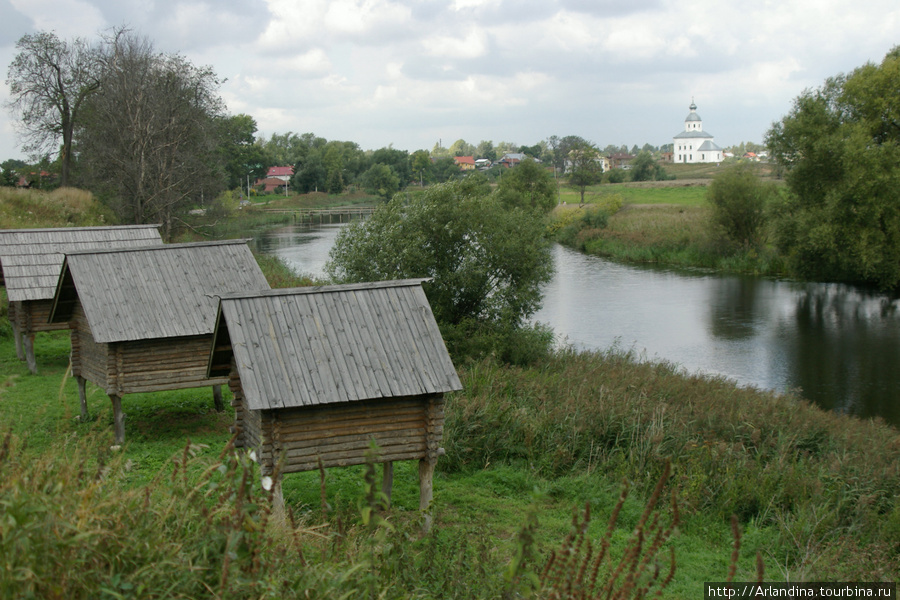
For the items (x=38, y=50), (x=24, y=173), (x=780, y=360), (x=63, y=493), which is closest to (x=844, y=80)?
(x=780, y=360)

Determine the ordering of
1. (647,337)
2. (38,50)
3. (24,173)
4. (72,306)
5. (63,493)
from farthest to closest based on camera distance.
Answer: (24,173) → (38,50) → (647,337) → (72,306) → (63,493)

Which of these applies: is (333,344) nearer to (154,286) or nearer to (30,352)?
(154,286)

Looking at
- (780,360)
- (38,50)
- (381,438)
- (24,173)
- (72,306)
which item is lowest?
(780,360)

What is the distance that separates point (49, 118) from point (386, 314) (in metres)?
42.5

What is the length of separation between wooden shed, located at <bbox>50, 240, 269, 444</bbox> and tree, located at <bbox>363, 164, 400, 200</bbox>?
73457mm

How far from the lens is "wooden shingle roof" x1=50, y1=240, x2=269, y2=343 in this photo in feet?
42.2

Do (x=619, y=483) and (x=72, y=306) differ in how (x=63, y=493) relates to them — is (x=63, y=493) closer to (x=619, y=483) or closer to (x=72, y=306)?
(x=619, y=483)

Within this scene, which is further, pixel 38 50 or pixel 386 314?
pixel 38 50

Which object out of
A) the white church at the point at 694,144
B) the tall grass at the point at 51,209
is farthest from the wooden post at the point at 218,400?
the white church at the point at 694,144

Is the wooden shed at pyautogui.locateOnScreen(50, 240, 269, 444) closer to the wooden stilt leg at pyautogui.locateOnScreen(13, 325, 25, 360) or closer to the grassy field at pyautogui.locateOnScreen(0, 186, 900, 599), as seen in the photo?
the grassy field at pyautogui.locateOnScreen(0, 186, 900, 599)

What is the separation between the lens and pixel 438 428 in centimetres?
959

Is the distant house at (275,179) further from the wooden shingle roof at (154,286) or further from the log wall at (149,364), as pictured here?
the log wall at (149,364)

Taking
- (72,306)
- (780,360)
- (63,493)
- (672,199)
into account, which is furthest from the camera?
(672,199)

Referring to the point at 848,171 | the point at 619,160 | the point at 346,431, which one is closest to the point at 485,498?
the point at 346,431
